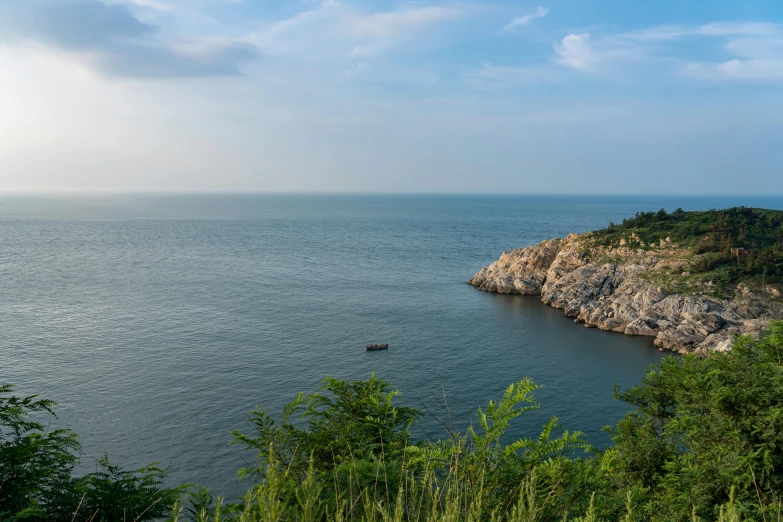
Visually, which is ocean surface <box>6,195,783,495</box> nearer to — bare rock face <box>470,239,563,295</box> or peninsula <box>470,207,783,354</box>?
bare rock face <box>470,239,563,295</box>

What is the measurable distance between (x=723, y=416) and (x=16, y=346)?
219 feet

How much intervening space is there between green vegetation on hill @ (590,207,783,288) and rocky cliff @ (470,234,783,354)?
1.81m

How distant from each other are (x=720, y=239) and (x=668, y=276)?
47.8 ft

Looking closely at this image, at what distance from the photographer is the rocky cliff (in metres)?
57.5

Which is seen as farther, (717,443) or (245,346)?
(245,346)

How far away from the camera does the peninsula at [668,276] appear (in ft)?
192

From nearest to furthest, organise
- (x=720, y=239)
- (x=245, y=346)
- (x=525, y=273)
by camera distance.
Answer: (x=245, y=346) → (x=720, y=239) → (x=525, y=273)

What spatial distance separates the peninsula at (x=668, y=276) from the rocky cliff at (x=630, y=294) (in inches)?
5.4

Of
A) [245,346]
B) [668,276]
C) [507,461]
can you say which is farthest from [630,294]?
[507,461]

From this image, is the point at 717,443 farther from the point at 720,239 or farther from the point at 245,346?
the point at 720,239

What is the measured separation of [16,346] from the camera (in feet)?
182

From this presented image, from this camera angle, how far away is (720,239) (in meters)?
74.7

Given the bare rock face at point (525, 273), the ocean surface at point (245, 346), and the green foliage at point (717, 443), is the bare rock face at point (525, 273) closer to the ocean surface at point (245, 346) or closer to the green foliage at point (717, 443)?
the ocean surface at point (245, 346)

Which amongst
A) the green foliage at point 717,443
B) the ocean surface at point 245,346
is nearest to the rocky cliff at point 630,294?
the ocean surface at point 245,346
